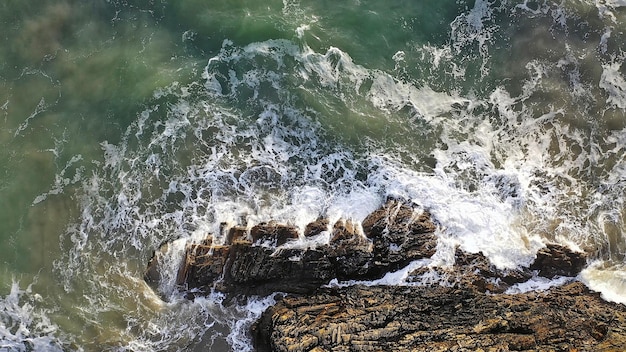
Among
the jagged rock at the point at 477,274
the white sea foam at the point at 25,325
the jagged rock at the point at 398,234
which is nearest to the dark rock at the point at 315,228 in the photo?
the jagged rock at the point at 398,234

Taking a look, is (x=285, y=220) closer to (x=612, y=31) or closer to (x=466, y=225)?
(x=466, y=225)

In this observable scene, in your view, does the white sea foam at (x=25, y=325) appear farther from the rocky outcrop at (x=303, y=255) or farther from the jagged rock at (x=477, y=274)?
the jagged rock at (x=477, y=274)

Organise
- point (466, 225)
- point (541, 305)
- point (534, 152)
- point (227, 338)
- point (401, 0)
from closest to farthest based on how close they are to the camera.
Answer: point (541, 305), point (227, 338), point (466, 225), point (534, 152), point (401, 0)

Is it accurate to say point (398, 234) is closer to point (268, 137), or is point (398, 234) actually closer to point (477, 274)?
point (477, 274)

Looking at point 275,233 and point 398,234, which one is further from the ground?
point 398,234

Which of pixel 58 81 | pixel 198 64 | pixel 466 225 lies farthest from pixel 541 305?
pixel 58 81

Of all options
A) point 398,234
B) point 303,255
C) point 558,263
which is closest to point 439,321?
point 398,234
